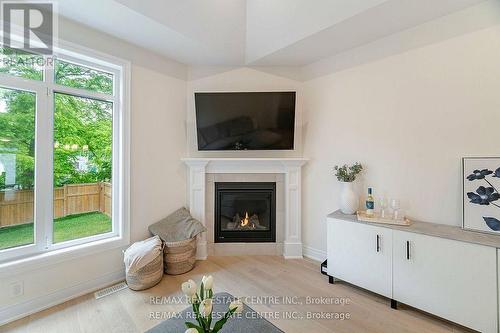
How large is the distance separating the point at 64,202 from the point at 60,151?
507 mm

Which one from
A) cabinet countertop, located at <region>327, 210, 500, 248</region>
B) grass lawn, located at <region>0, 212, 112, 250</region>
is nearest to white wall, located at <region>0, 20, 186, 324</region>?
grass lawn, located at <region>0, 212, 112, 250</region>

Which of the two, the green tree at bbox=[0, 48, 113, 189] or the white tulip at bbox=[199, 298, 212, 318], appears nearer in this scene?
the white tulip at bbox=[199, 298, 212, 318]

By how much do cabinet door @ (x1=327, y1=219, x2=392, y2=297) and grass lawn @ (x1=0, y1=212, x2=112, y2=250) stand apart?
8.22ft

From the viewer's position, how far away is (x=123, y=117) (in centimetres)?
244

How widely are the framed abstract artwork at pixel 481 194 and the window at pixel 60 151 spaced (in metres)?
3.31

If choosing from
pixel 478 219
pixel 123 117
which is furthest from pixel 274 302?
pixel 123 117

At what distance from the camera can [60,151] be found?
2.12 metres

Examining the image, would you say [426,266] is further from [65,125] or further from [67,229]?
[65,125]

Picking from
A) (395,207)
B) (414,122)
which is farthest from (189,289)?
(414,122)

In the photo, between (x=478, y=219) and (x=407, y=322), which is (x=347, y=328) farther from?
(x=478, y=219)

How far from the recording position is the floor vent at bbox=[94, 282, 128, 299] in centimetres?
209

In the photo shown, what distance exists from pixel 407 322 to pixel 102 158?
3276 millimetres

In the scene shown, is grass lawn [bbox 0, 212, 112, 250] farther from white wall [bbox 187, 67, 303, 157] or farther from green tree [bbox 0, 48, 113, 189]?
white wall [bbox 187, 67, 303, 157]

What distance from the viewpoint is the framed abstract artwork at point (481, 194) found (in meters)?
1.73
